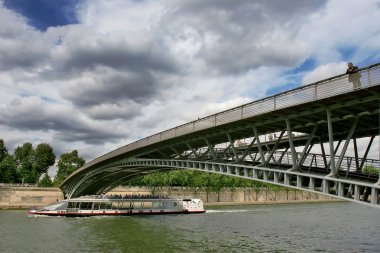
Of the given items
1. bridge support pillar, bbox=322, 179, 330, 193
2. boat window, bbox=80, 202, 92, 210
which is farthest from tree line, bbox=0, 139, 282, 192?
bridge support pillar, bbox=322, 179, 330, 193

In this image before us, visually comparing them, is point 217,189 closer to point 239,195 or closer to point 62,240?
point 239,195

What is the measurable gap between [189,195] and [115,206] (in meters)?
33.1

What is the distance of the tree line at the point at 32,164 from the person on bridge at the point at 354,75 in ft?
300

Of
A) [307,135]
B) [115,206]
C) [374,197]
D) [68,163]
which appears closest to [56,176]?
[68,163]

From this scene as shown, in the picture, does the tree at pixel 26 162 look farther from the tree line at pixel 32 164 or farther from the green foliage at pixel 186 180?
the green foliage at pixel 186 180

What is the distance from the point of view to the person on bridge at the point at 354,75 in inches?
735

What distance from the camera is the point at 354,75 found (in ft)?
62.1

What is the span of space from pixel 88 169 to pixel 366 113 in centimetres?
5546

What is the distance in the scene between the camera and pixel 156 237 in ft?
115

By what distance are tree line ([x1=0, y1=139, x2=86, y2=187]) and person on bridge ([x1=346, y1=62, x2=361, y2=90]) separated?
9154 cm

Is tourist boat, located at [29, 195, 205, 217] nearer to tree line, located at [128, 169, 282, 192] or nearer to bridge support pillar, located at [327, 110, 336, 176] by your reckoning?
tree line, located at [128, 169, 282, 192]

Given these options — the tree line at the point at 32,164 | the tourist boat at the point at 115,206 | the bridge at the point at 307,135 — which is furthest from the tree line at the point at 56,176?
the bridge at the point at 307,135

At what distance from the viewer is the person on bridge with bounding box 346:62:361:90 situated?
1867 centimetres

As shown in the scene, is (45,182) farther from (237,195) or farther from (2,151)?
(237,195)
